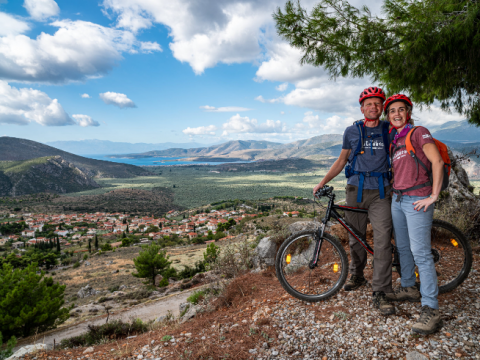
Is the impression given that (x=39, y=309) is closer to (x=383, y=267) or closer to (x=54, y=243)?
(x=383, y=267)

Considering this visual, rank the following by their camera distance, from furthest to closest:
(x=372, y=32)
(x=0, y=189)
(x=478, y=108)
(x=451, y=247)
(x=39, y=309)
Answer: (x=0, y=189) → (x=39, y=309) → (x=478, y=108) → (x=372, y=32) → (x=451, y=247)

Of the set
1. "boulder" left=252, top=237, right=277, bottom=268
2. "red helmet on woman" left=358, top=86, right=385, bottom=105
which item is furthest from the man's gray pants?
"boulder" left=252, top=237, right=277, bottom=268

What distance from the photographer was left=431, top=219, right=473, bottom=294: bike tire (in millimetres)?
3297

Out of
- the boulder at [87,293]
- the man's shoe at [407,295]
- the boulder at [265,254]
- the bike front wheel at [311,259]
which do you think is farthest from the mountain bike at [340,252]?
the boulder at [87,293]

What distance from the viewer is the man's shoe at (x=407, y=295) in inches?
121

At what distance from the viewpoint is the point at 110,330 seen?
5.07 meters

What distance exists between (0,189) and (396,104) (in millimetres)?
162452

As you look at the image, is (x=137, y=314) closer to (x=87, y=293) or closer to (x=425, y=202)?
(x=425, y=202)

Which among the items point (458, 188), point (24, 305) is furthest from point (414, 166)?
point (24, 305)

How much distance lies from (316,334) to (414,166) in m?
2.09

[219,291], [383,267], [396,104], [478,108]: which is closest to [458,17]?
[396,104]

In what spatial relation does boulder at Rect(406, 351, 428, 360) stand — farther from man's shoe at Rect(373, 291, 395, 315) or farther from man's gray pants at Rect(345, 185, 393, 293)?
man's gray pants at Rect(345, 185, 393, 293)

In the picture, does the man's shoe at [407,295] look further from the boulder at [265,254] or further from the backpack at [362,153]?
the boulder at [265,254]

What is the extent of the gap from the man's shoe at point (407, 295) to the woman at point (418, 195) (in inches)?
15.2
